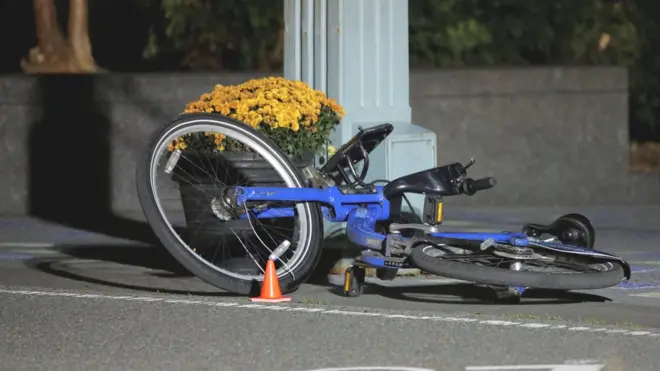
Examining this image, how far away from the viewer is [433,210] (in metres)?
8.70

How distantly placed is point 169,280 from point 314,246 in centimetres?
133

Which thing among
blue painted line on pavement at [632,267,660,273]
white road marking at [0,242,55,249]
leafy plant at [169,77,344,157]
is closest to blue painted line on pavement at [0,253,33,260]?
white road marking at [0,242,55,249]

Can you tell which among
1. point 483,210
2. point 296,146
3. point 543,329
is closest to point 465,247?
point 543,329

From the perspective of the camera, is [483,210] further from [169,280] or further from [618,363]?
[618,363]

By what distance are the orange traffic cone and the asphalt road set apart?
0.11 metres

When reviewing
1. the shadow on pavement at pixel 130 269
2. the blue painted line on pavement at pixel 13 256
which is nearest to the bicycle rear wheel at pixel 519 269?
the shadow on pavement at pixel 130 269

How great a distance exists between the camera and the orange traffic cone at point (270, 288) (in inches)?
337

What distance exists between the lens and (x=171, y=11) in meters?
15.8

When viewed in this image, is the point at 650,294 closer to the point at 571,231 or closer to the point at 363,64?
the point at 571,231

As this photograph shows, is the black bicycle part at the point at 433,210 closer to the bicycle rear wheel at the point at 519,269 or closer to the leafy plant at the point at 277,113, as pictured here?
the bicycle rear wheel at the point at 519,269

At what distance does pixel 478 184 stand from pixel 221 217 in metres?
1.43

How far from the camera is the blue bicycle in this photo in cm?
831

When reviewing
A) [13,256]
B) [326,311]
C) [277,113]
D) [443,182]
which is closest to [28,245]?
[13,256]

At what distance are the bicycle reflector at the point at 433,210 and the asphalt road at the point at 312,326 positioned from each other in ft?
1.46
